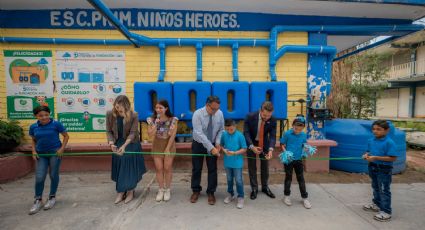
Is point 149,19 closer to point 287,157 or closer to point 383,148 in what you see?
point 287,157

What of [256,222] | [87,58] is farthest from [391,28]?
[87,58]

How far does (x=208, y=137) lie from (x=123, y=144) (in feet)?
4.18

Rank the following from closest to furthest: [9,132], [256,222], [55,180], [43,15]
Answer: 1. [256,222]
2. [55,180]
3. [9,132]
4. [43,15]

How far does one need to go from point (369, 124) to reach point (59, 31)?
7.05 m

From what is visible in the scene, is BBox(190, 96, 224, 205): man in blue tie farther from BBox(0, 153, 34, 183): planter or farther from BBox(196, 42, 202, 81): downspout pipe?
BBox(0, 153, 34, 183): planter

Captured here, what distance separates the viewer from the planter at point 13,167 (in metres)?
4.32

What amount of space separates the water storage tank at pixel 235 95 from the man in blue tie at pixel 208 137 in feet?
4.17

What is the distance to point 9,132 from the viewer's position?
4.52 m

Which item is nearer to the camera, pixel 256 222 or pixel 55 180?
pixel 256 222

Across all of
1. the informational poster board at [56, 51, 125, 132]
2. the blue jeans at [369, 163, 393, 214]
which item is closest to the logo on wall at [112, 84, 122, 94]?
the informational poster board at [56, 51, 125, 132]

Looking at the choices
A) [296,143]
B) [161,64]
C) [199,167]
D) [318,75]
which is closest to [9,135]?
[161,64]

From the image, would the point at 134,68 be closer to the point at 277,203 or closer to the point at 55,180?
the point at 55,180

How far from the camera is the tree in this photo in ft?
27.6

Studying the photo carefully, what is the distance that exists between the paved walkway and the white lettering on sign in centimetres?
336
